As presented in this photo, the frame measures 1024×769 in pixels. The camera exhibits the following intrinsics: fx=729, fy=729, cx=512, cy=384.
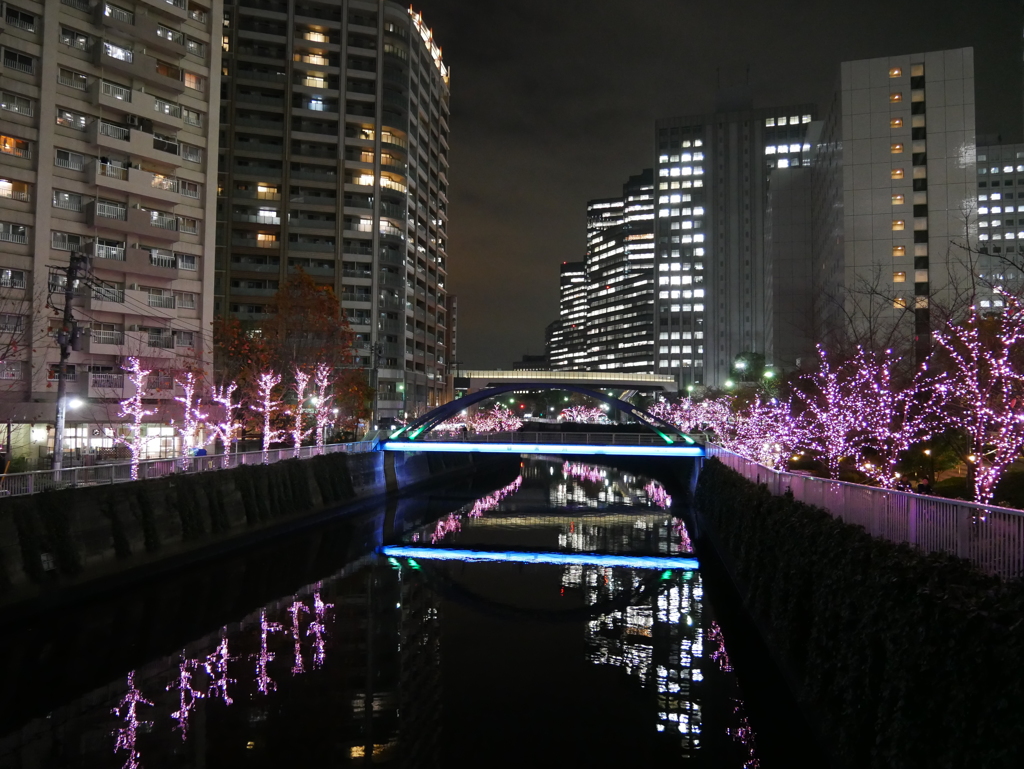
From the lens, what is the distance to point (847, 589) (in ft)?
34.8

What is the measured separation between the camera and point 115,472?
22188 millimetres

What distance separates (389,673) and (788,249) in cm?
8885

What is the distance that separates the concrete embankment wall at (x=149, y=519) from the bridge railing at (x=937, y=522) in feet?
→ 60.4

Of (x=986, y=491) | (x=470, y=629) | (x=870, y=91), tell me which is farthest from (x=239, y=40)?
(x=986, y=491)

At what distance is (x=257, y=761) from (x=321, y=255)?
63697 mm

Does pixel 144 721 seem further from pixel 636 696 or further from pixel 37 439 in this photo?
pixel 37 439

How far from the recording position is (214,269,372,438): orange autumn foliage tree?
41062 millimetres

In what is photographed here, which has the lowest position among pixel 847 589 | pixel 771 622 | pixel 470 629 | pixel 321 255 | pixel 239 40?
pixel 470 629

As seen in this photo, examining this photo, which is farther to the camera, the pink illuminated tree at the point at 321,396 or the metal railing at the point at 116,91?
the pink illuminated tree at the point at 321,396

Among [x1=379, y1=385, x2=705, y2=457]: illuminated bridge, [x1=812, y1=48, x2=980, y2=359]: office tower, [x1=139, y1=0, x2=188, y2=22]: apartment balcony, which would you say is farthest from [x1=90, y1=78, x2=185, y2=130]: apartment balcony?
[x1=812, y1=48, x2=980, y2=359]: office tower

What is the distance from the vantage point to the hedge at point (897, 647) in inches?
269

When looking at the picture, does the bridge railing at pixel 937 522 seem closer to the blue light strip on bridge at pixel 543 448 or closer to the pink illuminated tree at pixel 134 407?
the pink illuminated tree at pixel 134 407

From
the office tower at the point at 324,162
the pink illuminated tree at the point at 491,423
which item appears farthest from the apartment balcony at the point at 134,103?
the pink illuminated tree at the point at 491,423

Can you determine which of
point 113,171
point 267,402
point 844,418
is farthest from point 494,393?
point 844,418
